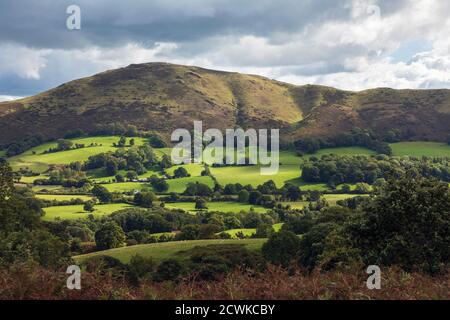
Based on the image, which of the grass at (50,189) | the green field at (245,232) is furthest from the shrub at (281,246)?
the grass at (50,189)

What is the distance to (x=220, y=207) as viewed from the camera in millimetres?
152125

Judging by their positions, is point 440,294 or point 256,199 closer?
point 440,294

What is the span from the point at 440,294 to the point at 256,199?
145 m

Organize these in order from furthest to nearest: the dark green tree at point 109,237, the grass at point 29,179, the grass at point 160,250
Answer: the grass at point 29,179 < the dark green tree at point 109,237 < the grass at point 160,250

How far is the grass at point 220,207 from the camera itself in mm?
147375

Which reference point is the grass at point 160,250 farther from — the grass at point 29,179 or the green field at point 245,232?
the grass at point 29,179

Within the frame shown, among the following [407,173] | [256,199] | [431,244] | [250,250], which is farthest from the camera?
[256,199]

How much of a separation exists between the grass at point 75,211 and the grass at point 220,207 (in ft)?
50.0

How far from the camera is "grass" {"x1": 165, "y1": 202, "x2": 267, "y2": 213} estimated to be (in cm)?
14738

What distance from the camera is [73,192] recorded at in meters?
173

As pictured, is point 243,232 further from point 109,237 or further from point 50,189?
point 50,189

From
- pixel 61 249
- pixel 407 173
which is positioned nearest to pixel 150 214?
pixel 61 249
